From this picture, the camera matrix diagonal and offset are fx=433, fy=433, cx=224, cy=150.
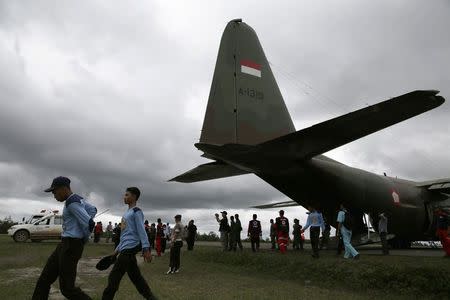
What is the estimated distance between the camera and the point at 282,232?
16141 mm

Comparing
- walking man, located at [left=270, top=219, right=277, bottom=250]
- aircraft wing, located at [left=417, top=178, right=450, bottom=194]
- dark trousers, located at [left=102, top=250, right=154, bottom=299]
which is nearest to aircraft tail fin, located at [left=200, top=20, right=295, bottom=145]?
dark trousers, located at [left=102, top=250, right=154, bottom=299]

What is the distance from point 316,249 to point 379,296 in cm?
391

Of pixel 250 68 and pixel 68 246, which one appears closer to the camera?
pixel 68 246

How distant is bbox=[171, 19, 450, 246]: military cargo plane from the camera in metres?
10.1

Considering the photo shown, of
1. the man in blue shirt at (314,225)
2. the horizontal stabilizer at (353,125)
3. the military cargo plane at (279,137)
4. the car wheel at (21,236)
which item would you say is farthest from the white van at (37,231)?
the horizontal stabilizer at (353,125)

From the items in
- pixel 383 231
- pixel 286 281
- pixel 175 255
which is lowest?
pixel 286 281

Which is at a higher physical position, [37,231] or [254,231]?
[37,231]

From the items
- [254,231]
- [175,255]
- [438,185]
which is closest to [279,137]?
[175,255]

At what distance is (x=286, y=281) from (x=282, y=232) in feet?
16.7

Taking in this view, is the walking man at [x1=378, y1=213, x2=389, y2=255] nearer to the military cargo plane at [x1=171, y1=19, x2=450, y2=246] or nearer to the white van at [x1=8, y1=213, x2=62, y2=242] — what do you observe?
the military cargo plane at [x1=171, y1=19, x2=450, y2=246]

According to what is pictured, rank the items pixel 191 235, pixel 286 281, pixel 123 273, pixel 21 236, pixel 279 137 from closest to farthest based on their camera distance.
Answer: pixel 123 273 → pixel 279 137 → pixel 286 281 → pixel 191 235 → pixel 21 236

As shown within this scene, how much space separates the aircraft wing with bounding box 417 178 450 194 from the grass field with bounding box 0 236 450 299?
891cm

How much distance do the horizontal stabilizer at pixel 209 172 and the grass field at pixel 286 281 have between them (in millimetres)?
2839

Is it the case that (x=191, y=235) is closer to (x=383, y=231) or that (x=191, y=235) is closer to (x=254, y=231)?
(x=254, y=231)
